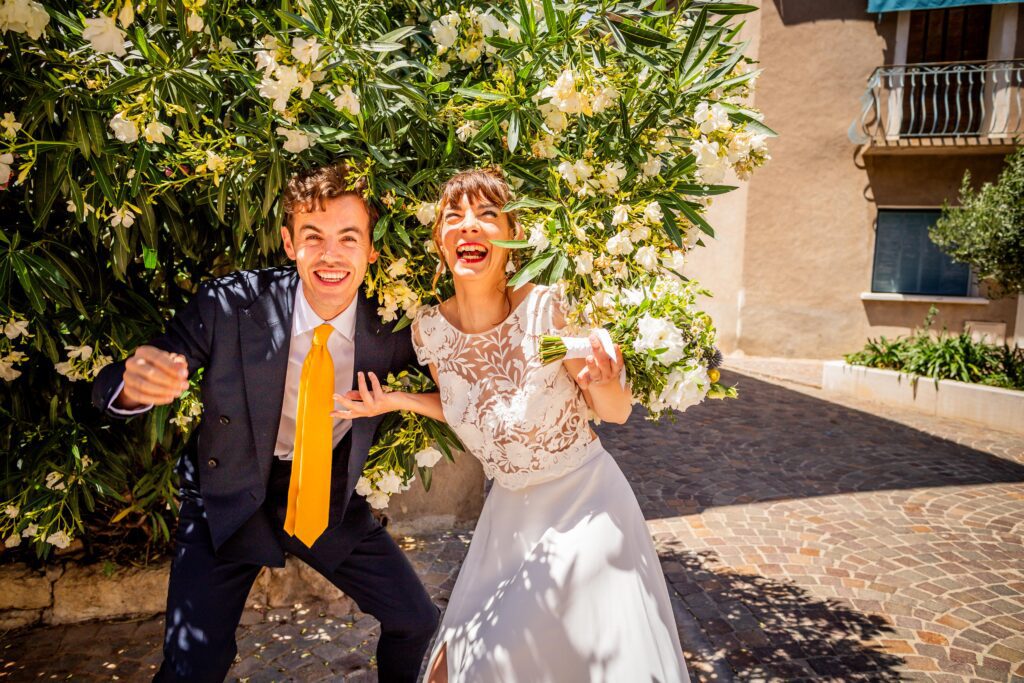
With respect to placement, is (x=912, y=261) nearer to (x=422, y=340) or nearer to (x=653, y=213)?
(x=653, y=213)

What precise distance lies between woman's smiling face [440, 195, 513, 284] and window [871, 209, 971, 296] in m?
13.1

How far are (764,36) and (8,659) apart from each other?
14534mm

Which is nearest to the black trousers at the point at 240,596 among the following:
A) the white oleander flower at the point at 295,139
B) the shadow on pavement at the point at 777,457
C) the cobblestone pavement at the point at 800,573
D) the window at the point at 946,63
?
the cobblestone pavement at the point at 800,573

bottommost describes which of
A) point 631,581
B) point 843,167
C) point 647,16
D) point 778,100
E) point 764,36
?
point 631,581

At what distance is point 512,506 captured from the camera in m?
2.46

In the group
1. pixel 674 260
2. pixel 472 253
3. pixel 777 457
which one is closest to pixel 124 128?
pixel 472 253

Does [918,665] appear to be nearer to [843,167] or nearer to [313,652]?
[313,652]

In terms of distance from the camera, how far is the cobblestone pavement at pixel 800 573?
345 cm

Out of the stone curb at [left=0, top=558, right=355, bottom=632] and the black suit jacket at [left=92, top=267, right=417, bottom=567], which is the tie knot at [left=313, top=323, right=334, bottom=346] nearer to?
the black suit jacket at [left=92, top=267, right=417, bottom=567]

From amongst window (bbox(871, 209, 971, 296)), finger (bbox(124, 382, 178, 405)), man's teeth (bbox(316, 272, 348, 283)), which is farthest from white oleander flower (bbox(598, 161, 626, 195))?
window (bbox(871, 209, 971, 296))

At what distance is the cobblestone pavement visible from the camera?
345 cm

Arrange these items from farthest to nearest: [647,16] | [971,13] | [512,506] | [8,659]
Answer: [971,13] < [8,659] < [512,506] < [647,16]

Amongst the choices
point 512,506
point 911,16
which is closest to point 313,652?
point 512,506

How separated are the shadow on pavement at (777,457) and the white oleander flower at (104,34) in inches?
199
